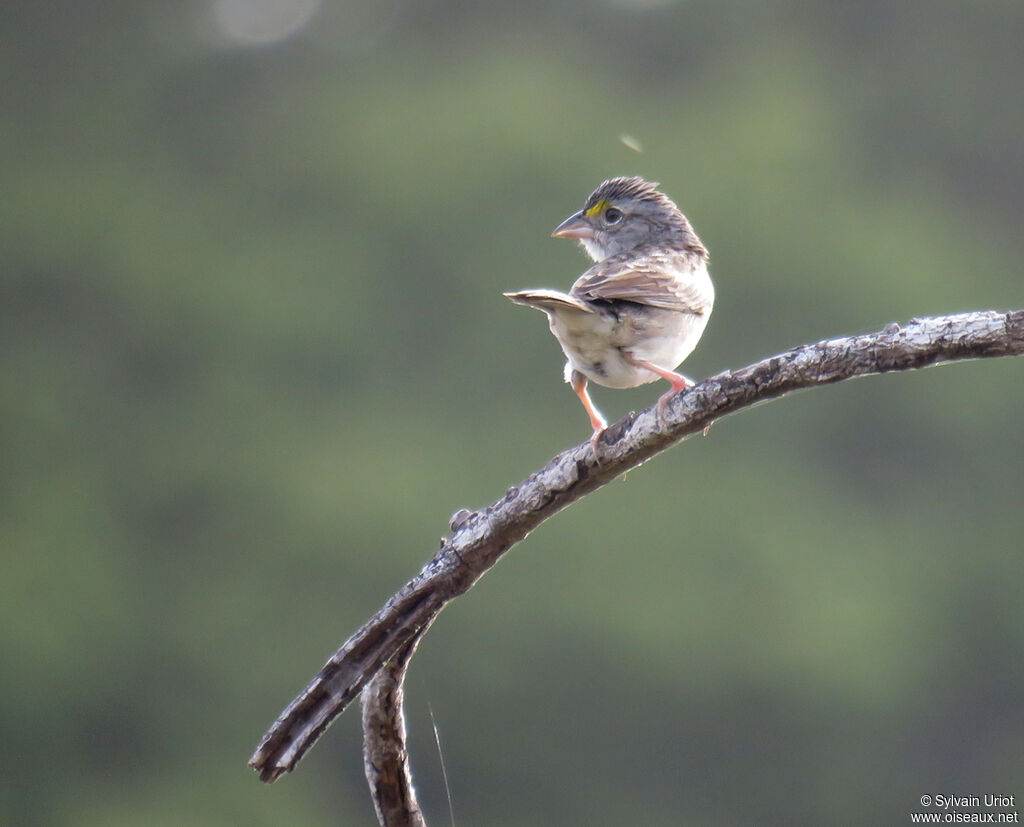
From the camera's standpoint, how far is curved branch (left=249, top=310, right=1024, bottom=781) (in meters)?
2.38

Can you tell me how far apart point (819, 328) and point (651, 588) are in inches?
208

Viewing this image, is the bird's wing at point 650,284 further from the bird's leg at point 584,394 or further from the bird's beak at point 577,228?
the bird's beak at point 577,228

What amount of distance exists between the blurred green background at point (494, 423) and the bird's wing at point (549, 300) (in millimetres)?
11941

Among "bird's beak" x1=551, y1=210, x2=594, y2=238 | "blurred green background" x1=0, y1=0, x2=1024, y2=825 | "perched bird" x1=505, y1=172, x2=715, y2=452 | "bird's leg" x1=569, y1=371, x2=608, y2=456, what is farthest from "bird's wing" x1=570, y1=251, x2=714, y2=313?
"blurred green background" x1=0, y1=0, x2=1024, y2=825

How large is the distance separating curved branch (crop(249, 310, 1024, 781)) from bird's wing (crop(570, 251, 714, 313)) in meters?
1.70

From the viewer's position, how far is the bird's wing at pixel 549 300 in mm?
4125

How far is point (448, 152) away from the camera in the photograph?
24172 millimetres

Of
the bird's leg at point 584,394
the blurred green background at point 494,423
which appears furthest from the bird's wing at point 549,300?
the blurred green background at point 494,423

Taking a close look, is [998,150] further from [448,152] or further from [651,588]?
[651,588]

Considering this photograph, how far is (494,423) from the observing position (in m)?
20.1

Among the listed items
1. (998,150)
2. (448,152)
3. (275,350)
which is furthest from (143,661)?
(998,150)

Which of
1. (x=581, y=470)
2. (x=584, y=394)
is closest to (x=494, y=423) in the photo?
(x=584, y=394)

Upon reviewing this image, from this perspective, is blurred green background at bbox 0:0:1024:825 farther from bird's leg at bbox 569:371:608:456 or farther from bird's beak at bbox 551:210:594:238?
bird's leg at bbox 569:371:608:456

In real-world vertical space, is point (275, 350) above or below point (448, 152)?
below
